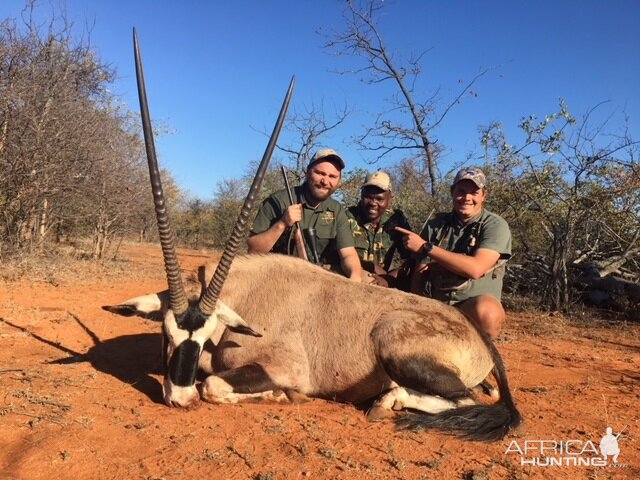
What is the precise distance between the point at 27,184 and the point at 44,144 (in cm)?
84

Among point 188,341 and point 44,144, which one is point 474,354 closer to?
point 188,341

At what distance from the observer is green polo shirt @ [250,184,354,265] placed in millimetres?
5477

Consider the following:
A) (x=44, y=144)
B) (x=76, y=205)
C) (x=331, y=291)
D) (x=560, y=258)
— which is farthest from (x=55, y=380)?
(x=76, y=205)

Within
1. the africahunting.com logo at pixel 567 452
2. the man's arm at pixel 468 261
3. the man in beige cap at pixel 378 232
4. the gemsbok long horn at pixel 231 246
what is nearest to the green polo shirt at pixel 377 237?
the man in beige cap at pixel 378 232

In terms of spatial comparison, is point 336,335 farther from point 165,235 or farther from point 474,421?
point 165,235

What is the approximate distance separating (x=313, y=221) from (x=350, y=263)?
0.67m

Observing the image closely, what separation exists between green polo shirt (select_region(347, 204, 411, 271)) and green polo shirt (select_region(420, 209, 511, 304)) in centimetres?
97

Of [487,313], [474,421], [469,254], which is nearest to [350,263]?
[469,254]

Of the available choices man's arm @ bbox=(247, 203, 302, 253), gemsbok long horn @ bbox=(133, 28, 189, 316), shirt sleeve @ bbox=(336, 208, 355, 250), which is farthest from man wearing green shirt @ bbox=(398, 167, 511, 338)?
gemsbok long horn @ bbox=(133, 28, 189, 316)

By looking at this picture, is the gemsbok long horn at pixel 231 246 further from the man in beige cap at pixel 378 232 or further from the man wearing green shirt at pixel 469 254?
the man in beige cap at pixel 378 232

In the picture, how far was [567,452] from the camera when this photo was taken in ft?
9.96

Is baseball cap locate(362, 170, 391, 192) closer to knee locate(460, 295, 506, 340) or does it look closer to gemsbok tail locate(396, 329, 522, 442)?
knee locate(460, 295, 506, 340)

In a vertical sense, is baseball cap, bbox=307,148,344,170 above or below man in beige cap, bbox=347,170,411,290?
above

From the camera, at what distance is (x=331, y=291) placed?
418 cm
